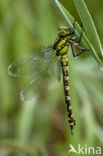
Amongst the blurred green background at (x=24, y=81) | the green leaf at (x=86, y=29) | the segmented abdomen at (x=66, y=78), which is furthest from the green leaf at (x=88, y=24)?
the blurred green background at (x=24, y=81)

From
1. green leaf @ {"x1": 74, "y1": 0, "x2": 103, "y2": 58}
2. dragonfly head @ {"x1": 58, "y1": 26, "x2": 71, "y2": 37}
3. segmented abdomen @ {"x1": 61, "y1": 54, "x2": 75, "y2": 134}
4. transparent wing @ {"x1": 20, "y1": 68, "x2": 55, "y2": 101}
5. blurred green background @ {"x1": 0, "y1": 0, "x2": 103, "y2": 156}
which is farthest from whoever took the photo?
blurred green background @ {"x1": 0, "y1": 0, "x2": 103, "y2": 156}

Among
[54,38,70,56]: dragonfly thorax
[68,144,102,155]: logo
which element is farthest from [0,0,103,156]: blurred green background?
[54,38,70,56]: dragonfly thorax

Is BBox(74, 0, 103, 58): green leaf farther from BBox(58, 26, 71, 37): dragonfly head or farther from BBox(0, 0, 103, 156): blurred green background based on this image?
BBox(0, 0, 103, 156): blurred green background

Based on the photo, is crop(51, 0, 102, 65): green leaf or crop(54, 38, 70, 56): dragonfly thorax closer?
crop(51, 0, 102, 65): green leaf

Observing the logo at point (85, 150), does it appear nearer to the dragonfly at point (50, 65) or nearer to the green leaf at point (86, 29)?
the dragonfly at point (50, 65)

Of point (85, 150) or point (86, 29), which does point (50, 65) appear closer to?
point (85, 150)

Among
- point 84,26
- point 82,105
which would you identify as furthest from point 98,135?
point 84,26

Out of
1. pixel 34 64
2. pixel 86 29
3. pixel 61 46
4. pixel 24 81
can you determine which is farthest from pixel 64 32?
pixel 24 81

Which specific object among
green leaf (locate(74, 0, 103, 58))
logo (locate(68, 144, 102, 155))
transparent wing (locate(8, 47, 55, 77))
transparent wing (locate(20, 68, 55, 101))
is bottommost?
logo (locate(68, 144, 102, 155))
